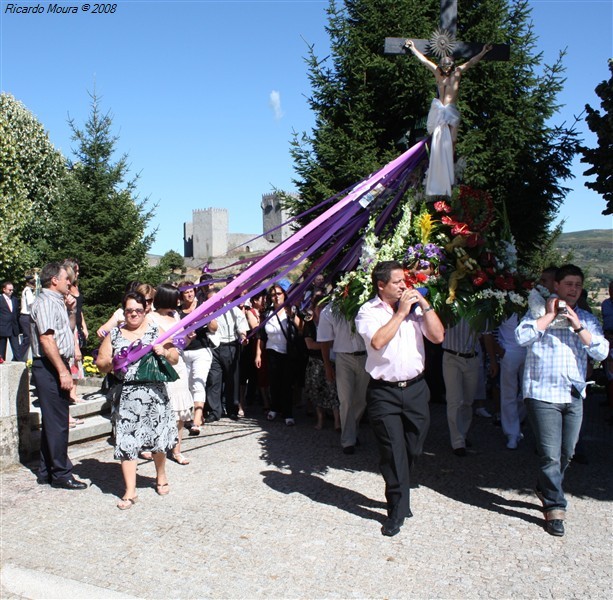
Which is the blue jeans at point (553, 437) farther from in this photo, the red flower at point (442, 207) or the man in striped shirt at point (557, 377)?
the red flower at point (442, 207)

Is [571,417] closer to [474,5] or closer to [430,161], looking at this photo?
[430,161]

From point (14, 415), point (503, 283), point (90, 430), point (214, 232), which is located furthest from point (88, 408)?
point (214, 232)

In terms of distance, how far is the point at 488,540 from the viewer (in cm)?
465

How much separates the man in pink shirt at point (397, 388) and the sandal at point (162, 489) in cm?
208

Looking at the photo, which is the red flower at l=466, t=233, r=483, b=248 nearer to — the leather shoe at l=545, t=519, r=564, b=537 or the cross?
the cross

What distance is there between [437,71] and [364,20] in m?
7.08

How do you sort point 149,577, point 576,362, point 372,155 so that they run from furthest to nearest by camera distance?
point 372,155 < point 576,362 < point 149,577

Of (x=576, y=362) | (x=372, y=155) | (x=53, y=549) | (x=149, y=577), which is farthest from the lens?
(x=372, y=155)

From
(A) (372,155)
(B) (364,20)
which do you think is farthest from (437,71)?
(B) (364,20)

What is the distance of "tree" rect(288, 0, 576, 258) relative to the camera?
11.7 meters

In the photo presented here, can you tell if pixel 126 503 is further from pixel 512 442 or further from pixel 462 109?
pixel 462 109

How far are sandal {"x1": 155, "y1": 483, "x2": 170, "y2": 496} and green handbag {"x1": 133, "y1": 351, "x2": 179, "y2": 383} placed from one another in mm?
1002

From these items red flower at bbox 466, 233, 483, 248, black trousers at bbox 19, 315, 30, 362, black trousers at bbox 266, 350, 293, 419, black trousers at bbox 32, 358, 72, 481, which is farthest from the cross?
black trousers at bbox 19, 315, 30, 362

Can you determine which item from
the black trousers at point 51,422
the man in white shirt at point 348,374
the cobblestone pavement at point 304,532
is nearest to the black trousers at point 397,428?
the cobblestone pavement at point 304,532
